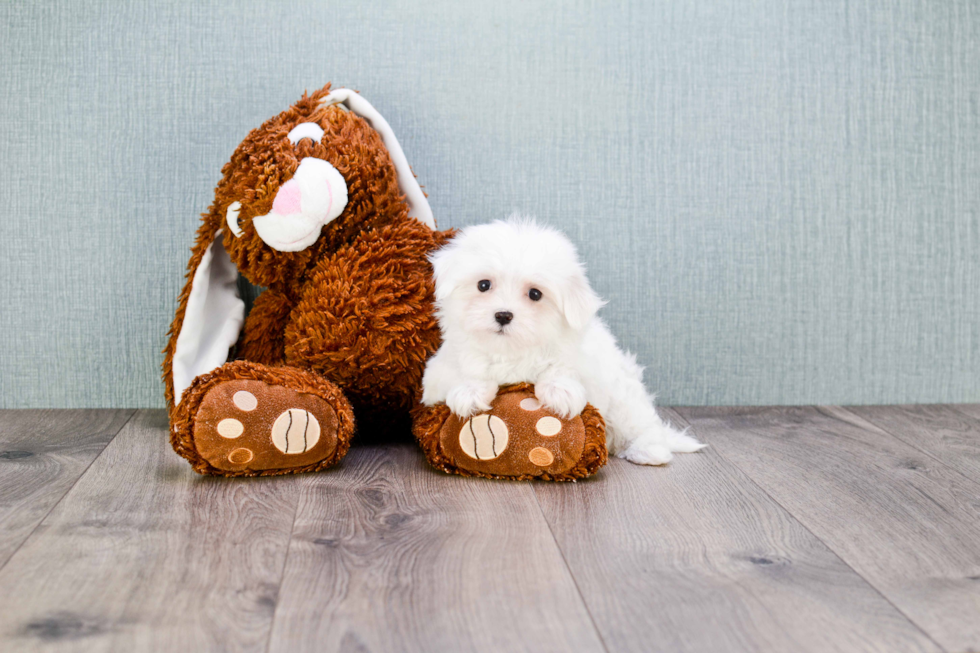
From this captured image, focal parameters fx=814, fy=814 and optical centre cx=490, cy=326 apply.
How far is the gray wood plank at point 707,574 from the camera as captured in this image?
0.74 m

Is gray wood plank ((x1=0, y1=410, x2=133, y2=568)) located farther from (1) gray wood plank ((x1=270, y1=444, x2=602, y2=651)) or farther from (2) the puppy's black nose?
(2) the puppy's black nose

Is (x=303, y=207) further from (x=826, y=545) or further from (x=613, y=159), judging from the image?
(x=826, y=545)

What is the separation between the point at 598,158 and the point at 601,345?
0.48 m

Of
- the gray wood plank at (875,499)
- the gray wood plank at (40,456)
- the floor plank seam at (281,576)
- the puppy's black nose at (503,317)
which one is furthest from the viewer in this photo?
the puppy's black nose at (503,317)

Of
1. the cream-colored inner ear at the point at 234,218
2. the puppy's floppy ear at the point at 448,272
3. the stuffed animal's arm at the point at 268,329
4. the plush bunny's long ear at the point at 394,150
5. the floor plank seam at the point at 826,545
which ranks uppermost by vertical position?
the plush bunny's long ear at the point at 394,150

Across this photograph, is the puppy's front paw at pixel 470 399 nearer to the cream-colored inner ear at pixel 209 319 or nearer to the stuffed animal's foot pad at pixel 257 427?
the stuffed animal's foot pad at pixel 257 427

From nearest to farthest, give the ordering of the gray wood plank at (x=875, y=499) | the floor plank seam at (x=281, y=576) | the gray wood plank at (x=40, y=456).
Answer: the floor plank seam at (x=281, y=576) < the gray wood plank at (x=875, y=499) < the gray wood plank at (x=40, y=456)

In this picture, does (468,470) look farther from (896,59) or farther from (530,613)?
(896,59)

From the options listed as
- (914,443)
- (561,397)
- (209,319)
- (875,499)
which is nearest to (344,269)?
(209,319)

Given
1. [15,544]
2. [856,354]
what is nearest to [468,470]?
[15,544]

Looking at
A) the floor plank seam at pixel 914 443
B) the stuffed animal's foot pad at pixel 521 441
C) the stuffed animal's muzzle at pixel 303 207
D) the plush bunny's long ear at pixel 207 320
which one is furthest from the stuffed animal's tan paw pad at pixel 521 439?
the floor plank seam at pixel 914 443

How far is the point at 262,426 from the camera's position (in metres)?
1.13

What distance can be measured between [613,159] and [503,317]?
627 millimetres

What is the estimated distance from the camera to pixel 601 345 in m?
1.29
